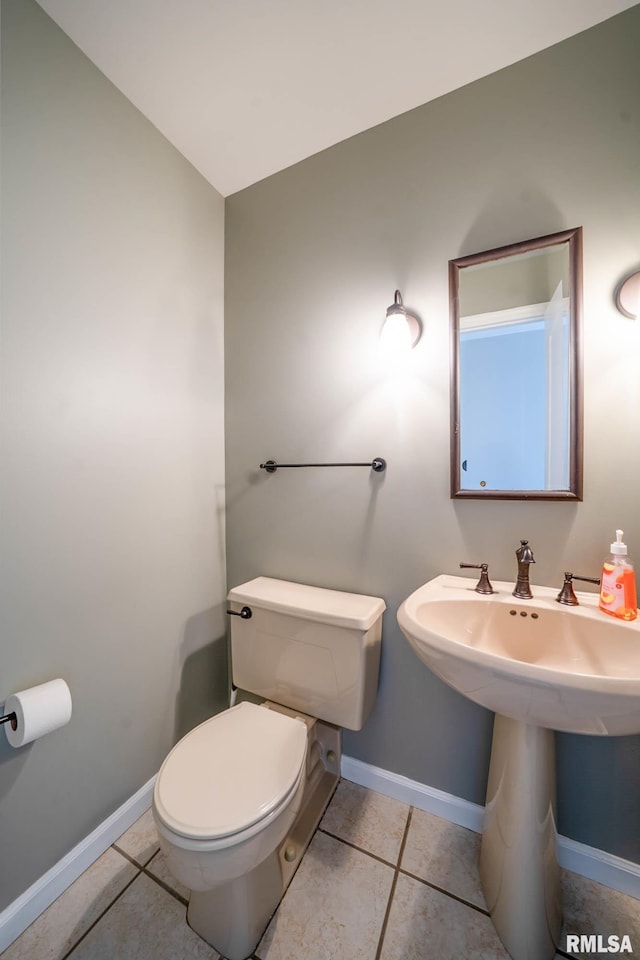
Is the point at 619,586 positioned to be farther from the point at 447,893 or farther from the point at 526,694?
the point at 447,893

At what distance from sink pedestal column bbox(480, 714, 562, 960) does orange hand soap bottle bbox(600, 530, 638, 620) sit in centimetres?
35

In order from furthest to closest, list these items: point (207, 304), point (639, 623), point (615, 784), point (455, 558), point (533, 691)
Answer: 1. point (207, 304)
2. point (455, 558)
3. point (615, 784)
4. point (639, 623)
5. point (533, 691)

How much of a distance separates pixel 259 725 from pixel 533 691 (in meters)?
0.80

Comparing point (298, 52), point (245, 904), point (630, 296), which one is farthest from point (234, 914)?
point (298, 52)

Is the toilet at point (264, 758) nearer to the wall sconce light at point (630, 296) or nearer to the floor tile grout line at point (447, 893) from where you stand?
the floor tile grout line at point (447, 893)

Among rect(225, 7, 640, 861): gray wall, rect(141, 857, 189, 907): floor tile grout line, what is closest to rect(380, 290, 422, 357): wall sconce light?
rect(225, 7, 640, 861): gray wall

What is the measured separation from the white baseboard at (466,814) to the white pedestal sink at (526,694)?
0.18 m

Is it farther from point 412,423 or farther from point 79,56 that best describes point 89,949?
point 79,56

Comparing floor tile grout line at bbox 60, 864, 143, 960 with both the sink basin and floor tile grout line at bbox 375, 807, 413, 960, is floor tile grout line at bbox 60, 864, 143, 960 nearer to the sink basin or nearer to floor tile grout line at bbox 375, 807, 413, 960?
floor tile grout line at bbox 375, 807, 413, 960

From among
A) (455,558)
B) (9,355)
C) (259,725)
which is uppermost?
(9,355)

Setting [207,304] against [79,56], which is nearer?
[79,56]

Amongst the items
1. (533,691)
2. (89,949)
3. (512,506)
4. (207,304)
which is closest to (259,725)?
(89,949)

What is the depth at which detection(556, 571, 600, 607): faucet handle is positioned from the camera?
36.0 inches

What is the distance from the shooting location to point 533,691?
0.65 meters
